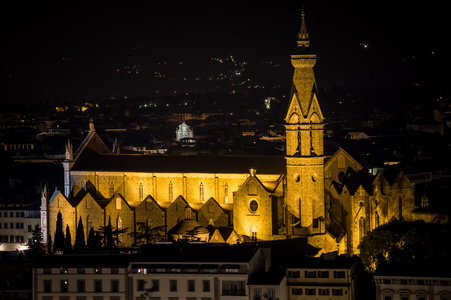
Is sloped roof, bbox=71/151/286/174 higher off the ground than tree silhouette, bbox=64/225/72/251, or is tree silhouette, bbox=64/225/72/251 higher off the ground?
sloped roof, bbox=71/151/286/174

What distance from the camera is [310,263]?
84.4 meters

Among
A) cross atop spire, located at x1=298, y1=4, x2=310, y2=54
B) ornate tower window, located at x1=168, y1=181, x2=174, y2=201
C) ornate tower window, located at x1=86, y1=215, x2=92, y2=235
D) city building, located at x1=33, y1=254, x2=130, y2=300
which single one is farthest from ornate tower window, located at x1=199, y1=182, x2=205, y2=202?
city building, located at x1=33, y1=254, x2=130, y2=300

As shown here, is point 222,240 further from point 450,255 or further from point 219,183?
point 450,255

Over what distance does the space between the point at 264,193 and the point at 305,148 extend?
16.1 feet

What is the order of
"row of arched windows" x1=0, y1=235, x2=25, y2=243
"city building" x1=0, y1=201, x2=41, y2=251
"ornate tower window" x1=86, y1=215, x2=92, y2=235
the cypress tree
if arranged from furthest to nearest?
1. "city building" x1=0, y1=201, x2=41, y2=251
2. "row of arched windows" x1=0, y1=235, x2=25, y2=243
3. "ornate tower window" x1=86, y1=215, x2=92, y2=235
4. the cypress tree

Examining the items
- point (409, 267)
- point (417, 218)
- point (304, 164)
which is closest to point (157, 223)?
point (304, 164)

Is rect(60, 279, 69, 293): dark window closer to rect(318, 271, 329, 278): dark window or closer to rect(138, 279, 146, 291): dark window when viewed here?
rect(138, 279, 146, 291): dark window

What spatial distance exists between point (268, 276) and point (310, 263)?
3.61m

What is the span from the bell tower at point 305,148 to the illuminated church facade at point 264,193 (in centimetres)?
8

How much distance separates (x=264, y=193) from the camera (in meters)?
102

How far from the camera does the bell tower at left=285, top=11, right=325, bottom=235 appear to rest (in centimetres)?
10294

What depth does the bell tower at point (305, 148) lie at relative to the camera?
10294cm

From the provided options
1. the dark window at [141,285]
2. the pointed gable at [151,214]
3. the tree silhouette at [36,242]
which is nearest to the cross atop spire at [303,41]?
the pointed gable at [151,214]

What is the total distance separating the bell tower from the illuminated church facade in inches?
3.1
